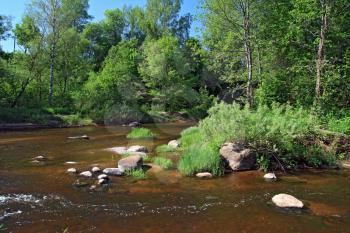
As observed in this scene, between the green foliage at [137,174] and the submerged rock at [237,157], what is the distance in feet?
11.3

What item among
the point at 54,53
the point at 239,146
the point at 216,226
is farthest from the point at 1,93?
the point at 216,226

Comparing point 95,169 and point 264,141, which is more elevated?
point 264,141

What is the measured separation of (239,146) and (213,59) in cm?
1179

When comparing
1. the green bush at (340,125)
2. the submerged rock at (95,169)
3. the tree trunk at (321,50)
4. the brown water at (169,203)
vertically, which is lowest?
the brown water at (169,203)

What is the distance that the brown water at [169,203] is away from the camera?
9070mm

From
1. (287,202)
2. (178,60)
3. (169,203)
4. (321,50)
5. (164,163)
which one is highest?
(178,60)

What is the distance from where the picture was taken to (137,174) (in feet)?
45.2

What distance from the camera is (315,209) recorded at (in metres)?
10.3

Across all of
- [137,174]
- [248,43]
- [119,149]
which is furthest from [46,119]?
[137,174]

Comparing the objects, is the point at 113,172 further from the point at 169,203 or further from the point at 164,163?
the point at 169,203

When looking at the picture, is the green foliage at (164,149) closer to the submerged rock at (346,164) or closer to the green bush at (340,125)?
the green bush at (340,125)

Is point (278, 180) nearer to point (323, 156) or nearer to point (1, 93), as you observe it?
point (323, 156)

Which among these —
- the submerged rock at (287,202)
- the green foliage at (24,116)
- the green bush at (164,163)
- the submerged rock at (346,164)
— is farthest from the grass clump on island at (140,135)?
the submerged rock at (287,202)

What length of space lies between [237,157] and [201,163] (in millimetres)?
1628
